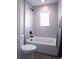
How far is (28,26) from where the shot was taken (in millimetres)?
1808

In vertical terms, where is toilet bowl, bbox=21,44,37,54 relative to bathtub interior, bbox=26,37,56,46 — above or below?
below

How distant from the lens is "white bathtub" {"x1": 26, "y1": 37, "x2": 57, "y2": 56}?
168 cm

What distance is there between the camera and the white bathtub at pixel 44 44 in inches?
66.0

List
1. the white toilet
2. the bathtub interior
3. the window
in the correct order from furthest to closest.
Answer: the window, the bathtub interior, the white toilet

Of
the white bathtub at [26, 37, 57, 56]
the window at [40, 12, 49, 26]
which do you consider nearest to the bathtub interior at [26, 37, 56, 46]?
the white bathtub at [26, 37, 57, 56]

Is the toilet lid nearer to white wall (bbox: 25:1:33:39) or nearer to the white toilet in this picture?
the white toilet

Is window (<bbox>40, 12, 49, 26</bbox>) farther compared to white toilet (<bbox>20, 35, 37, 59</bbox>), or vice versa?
window (<bbox>40, 12, 49, 26</bbox>)

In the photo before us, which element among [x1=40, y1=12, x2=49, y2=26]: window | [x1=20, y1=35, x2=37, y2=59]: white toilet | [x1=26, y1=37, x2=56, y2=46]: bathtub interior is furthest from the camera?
[x1=40, y1=12, x2=49, y2=26]: window

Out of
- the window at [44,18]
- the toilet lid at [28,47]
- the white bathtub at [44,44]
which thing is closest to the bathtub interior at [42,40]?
the white bathtub at [44,44]

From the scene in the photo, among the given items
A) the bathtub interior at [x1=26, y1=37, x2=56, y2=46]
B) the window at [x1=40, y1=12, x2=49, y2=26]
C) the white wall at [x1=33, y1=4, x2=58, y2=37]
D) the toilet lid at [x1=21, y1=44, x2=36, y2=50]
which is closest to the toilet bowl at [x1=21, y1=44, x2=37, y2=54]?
the toilet lid at [x1=21, y1=44, x2=36, y2=50]

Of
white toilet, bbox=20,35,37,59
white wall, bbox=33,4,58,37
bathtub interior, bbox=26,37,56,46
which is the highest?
white wall, bbox=33,4,58,37
